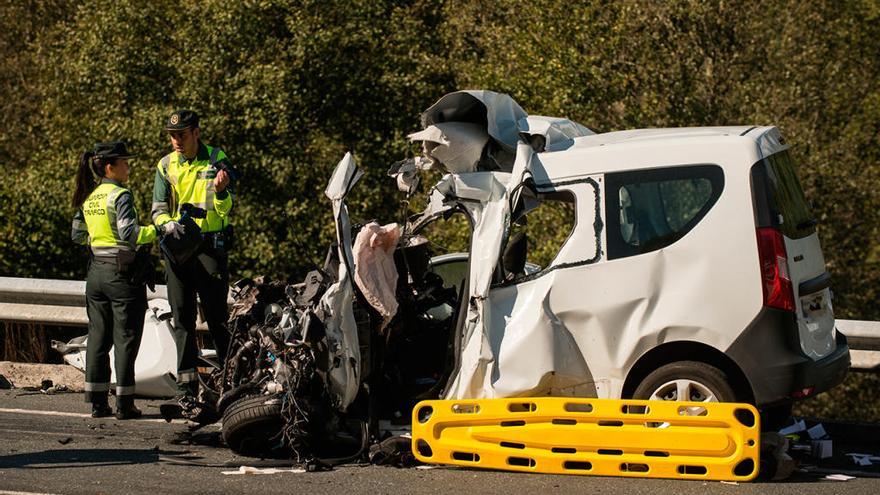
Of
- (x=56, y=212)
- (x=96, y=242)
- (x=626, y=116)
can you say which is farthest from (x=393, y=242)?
(x=626, y=116)

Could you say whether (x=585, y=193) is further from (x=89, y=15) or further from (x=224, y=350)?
(x=89, y=15)

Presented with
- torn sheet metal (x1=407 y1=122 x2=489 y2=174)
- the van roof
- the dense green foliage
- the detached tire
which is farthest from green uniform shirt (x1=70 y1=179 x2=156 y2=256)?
the dense green foliage

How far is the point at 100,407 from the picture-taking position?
9.67 metres

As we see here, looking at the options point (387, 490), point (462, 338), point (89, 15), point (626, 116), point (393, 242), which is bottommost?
point (387, 490)

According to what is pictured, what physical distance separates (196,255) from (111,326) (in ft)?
2.69

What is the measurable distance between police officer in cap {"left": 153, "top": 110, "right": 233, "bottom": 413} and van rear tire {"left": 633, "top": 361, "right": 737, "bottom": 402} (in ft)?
10.0

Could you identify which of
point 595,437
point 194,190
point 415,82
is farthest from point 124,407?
point 415,82

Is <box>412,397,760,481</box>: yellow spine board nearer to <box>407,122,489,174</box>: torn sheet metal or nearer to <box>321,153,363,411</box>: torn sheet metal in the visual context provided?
<box>321,153,363,411</box>: torn sheet metal

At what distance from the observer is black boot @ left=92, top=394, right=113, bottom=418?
31.7 ft

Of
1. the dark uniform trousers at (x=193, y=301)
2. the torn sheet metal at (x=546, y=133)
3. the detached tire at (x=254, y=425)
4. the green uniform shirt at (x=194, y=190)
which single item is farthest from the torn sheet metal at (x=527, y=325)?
the green uniform shirt at (x=194, y=190)

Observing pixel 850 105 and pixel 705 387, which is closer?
pixel 705 387

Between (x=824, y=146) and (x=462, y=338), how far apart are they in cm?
1559

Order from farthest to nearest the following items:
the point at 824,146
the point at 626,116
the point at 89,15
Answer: the point at 89,15, the point at 824,146, the point at 626,116

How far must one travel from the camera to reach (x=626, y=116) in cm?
1970
